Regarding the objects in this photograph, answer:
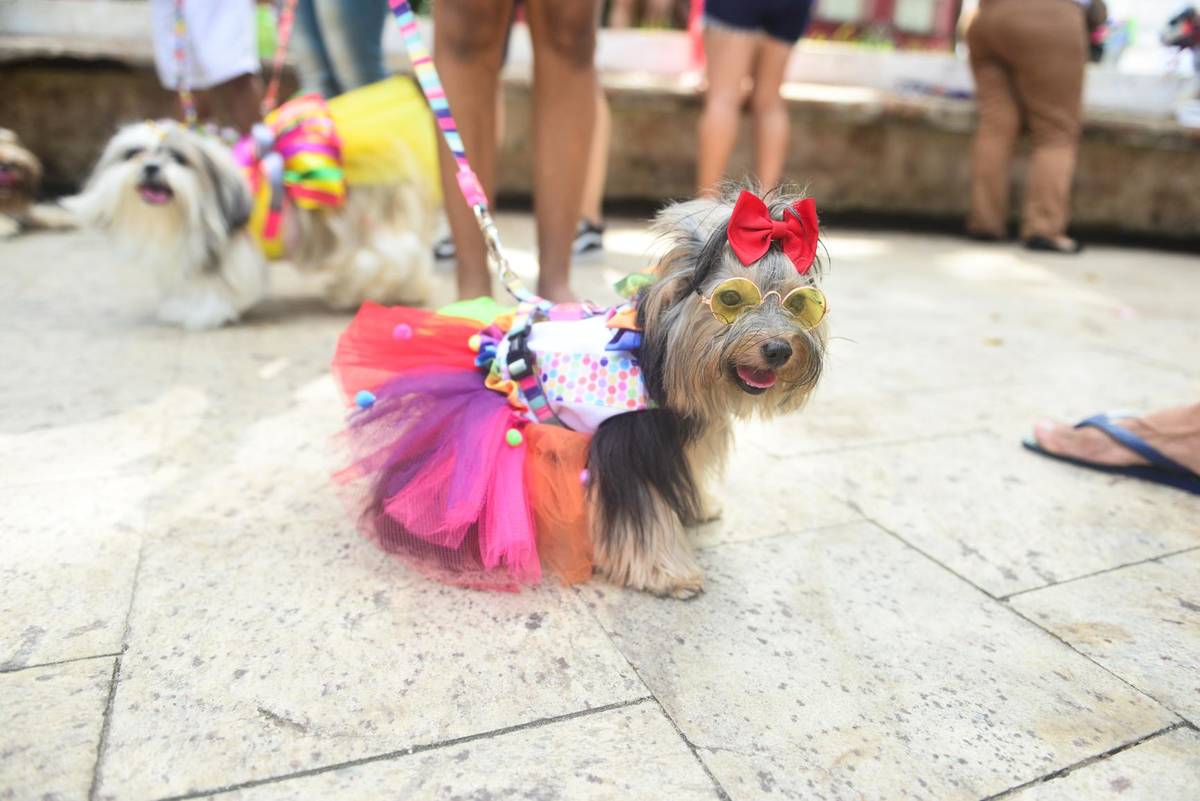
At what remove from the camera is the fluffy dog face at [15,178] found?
5.11 m

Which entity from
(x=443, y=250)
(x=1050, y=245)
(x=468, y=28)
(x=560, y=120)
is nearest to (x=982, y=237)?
(x=1050, y=245)

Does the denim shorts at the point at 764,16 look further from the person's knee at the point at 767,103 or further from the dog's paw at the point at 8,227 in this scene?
the dog's paw at the point at 8,227

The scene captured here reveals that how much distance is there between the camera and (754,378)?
69.7 inches

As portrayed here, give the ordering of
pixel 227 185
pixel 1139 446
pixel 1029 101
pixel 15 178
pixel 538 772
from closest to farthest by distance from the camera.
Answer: pixel 538 772, pixel 1139 446, pixel 227 185, pixel 15 178, pixel 1029 101

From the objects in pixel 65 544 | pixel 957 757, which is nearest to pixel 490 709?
pixel 957 757

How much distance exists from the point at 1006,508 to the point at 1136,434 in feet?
1.83

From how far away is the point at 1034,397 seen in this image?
3.38m

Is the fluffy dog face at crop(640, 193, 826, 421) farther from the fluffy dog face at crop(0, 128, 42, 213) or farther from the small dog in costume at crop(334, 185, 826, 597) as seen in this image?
the fluffy dog face at crop(0, 128, 42, 213)

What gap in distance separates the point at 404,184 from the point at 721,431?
246 centimetres

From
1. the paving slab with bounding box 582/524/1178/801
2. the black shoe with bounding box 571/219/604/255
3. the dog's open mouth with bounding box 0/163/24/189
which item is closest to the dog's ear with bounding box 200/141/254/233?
the black shoe with bounding box 571/219/604/255

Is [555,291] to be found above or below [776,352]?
below

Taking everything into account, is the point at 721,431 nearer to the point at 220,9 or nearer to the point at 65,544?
the point at 65,544

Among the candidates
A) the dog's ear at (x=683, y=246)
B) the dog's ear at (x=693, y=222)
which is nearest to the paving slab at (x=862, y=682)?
the dog's ear at (x=683, y=246)

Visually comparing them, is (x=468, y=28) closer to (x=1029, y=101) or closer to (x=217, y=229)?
(x=217, y=229)
